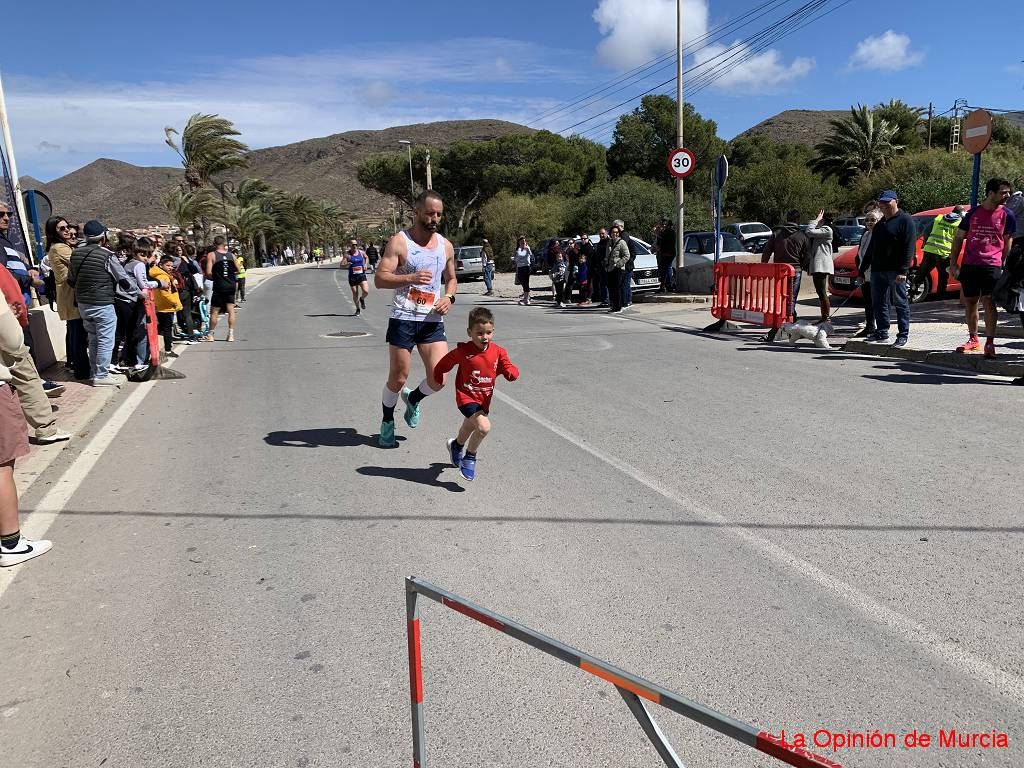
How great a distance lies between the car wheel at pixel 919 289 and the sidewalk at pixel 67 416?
13.4m

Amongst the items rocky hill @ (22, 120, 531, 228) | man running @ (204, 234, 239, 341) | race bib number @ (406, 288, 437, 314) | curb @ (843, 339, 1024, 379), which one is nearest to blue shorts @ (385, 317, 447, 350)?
race bib number @ (406, 288, 437, 314)

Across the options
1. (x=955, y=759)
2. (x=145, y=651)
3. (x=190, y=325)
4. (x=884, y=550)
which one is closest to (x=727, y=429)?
(x=884, y=550)

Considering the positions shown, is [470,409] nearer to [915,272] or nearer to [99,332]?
[99,332]

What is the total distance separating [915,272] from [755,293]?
4227 millimetres

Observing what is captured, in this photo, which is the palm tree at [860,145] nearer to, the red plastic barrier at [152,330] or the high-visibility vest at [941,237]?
the high-visibility vest at [941,237]

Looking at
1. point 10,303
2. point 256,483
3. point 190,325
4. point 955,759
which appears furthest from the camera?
point 190,325

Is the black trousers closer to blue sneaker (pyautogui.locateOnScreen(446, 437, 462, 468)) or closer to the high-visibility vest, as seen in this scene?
the high-visibility vest

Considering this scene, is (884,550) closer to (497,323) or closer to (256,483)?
(256,483)

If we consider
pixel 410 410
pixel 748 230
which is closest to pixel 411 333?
pixel 410 410

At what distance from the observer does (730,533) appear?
174 inches

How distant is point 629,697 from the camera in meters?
1.77

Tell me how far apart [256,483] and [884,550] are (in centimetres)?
403

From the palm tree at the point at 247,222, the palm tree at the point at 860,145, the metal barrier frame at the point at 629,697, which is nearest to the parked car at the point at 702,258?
the metal barrier frame at the point at 629,697

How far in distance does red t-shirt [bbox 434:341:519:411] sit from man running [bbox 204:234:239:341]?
33.0ft
